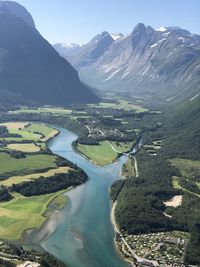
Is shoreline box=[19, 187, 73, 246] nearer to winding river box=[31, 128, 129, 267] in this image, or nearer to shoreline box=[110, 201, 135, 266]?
winding river box=[31, 128, 129, 267]

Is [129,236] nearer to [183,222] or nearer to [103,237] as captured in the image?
[103,237]

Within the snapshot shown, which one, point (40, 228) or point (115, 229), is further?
point (40, 228)

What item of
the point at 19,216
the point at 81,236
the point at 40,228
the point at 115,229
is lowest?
the point at 19,216

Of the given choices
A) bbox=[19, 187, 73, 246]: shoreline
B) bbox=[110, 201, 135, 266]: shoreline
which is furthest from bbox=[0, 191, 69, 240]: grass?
bbox=[110, 201, 135, 266]: shoreline

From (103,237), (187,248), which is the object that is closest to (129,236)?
(103,237)

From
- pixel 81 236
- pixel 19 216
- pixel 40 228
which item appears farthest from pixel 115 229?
pixel 19 216

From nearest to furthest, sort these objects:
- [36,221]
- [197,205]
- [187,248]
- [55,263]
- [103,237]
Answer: [55,263], [187,248], [103,237], [36,221], [197,205]

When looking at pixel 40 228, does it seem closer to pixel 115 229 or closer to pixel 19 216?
pixel 19 216

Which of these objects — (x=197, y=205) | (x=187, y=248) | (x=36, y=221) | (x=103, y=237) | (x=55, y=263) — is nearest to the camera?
(x=55, y=263)

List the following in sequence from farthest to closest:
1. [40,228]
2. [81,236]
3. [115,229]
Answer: [40,228], [115,229], [81,236]
